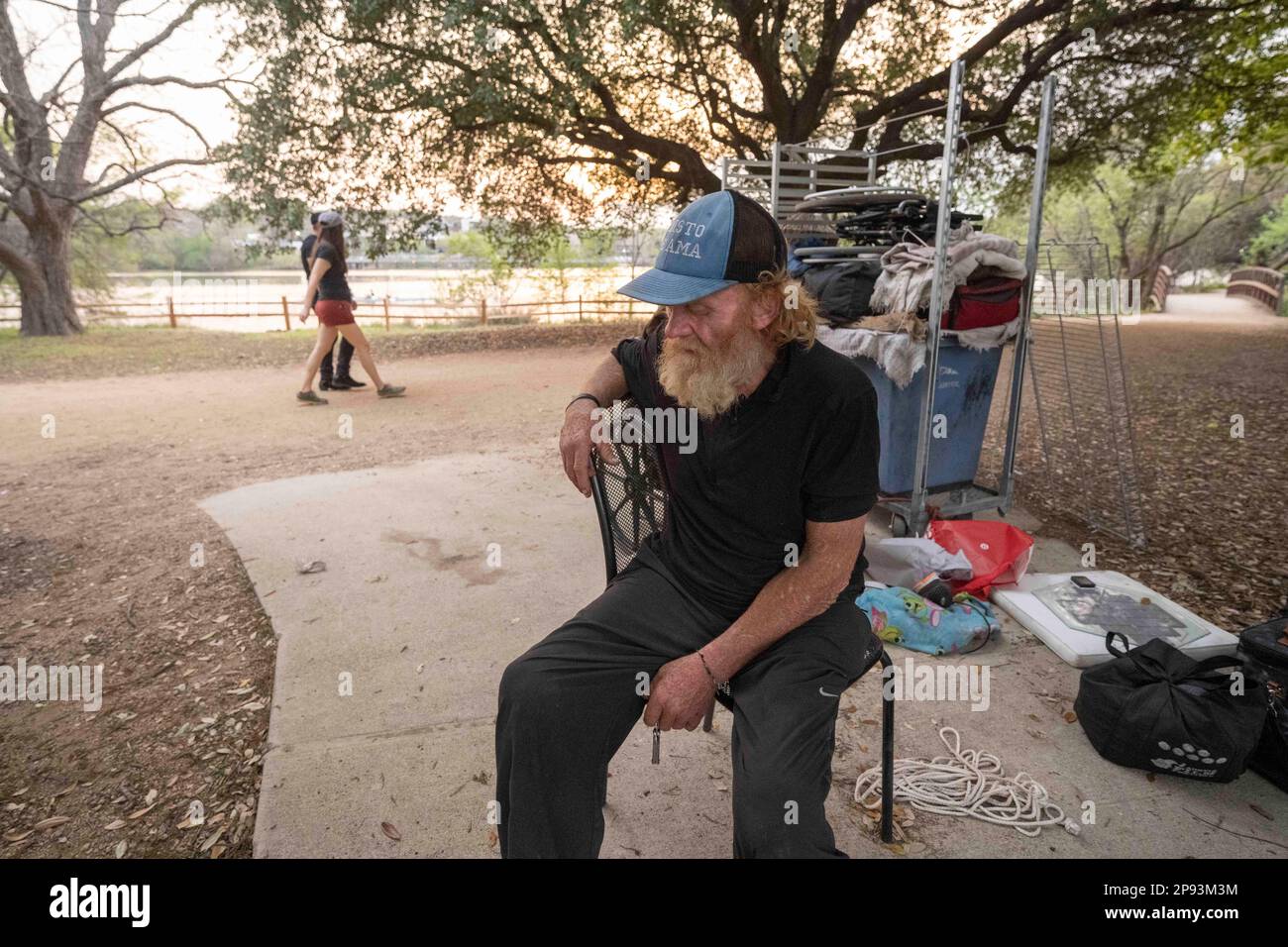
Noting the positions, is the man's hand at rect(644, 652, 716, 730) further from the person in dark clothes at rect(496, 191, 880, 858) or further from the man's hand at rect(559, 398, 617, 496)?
the man's hand at rect(559, 398, 617, 496)

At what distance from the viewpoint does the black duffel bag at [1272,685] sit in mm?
2326

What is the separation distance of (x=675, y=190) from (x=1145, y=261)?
21.3 m

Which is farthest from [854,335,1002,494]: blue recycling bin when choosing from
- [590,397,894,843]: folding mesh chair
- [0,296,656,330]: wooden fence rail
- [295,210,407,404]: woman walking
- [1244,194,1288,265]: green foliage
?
[1244,194,1288,265]: green foliage

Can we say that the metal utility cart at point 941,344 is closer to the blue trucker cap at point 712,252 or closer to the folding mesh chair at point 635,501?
the blue trucker cap at point 712,252

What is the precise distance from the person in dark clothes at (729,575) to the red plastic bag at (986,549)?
6.37 feet

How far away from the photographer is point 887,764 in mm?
2068

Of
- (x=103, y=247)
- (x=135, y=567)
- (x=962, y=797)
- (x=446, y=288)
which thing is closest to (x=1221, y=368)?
(x=962, y=797)

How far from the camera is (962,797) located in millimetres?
2303

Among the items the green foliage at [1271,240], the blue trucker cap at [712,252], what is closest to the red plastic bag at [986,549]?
the blue trucker cap at [712,252]

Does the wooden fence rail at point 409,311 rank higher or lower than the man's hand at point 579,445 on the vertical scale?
higher

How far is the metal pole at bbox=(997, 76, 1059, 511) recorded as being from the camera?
159 inches

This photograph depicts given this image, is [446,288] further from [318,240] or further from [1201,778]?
[1201,778]

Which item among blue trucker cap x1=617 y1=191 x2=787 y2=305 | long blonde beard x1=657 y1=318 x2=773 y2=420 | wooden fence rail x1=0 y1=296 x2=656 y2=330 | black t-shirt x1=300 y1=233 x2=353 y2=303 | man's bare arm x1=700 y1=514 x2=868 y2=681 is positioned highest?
wooden fence rail x1=0 y1=296 x2=656 y2=330
